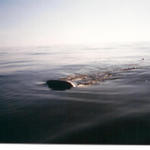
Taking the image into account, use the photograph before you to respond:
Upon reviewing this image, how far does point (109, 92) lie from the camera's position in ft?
22.8

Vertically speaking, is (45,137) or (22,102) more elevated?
(22,102)

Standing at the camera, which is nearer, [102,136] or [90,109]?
[102,136]

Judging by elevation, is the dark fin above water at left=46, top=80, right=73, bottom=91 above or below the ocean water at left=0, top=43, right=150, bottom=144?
above

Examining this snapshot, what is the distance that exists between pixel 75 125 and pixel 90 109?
110 centimetres

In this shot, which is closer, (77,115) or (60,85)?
(77,115)

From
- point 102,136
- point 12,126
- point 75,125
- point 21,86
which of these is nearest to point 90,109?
point 75,125

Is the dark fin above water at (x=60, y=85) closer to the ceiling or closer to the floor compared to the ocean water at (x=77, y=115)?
closer to the ceiling

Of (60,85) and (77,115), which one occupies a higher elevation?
(60,85)

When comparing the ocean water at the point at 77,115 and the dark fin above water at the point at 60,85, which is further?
the dark fin above water at the point at 60,85

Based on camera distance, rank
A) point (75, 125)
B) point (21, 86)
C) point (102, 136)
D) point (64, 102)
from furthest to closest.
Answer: point (21, 86), point (64, 102), point (75, 125), point (102, 136)

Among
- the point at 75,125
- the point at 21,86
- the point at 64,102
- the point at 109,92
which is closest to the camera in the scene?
the point at 75,125

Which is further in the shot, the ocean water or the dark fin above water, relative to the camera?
the dark fin above water
